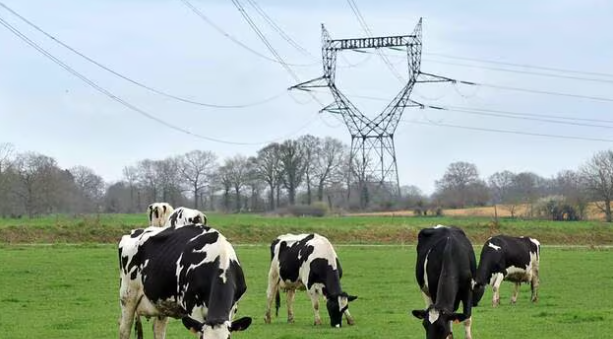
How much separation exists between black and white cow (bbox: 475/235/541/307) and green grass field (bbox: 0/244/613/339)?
741 mm

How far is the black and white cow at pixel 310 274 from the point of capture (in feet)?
63.8

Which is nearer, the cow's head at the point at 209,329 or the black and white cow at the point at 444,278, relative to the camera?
the cow's head at the point at 209,329

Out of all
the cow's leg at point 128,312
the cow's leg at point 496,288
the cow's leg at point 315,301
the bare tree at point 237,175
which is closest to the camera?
the cow's leg at point 128,312

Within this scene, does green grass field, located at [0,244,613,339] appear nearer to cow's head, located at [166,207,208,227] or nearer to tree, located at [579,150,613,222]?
cow's head, located at [166,207,208,227]

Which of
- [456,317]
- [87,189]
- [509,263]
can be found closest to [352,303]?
[509,263]

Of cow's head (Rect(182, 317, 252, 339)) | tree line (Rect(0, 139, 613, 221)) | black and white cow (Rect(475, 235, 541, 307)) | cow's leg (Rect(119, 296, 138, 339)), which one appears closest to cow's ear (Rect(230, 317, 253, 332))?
cow's head (Rect(182, 317, 252, 339))

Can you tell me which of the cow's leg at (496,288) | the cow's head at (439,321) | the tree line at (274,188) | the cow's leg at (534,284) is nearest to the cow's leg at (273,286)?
the cow's leg at (496,288)

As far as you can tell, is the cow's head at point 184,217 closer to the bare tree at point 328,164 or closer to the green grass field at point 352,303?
the green grass field at point 352,303

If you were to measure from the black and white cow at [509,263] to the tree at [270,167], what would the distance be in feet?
211

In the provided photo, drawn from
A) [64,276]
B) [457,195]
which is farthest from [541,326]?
[457,195]

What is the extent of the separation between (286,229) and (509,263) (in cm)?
3762

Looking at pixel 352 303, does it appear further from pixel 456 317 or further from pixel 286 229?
pixel 286 229

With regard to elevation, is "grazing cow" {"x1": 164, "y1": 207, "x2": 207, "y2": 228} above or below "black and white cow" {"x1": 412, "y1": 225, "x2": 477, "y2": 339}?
above

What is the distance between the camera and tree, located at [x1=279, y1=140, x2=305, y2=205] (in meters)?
96.0
